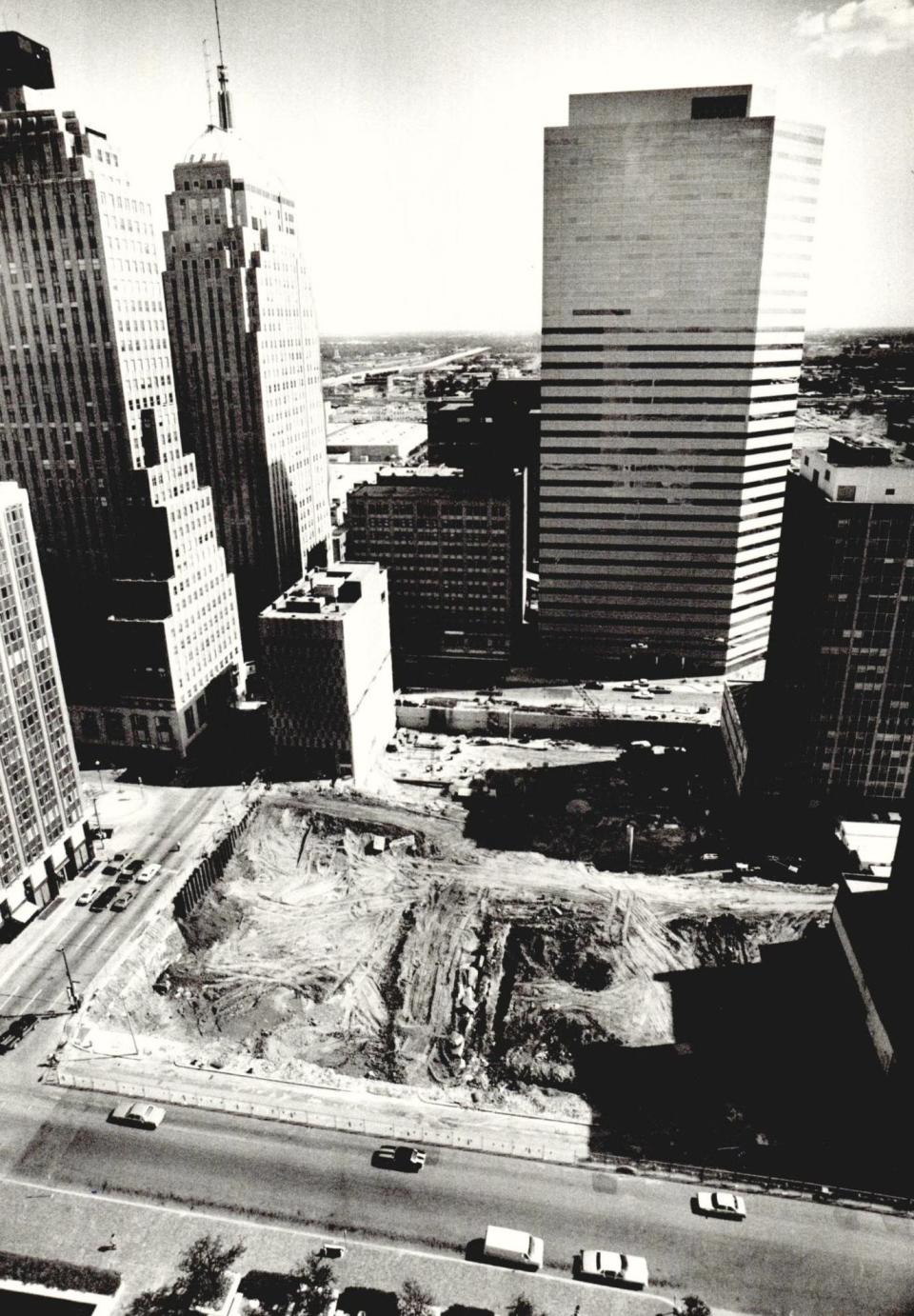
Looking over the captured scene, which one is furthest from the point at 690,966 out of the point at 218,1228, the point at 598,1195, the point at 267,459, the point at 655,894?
the point at 267,459

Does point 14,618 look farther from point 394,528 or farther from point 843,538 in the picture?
point 843,538

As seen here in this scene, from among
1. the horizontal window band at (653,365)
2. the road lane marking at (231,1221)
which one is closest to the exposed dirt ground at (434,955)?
the road lane marking at (231,1221)

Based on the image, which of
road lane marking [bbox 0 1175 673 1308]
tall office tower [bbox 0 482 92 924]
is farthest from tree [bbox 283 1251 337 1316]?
tall office tower [bbox 0 482 92 924]

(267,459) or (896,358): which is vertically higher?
(896,358)

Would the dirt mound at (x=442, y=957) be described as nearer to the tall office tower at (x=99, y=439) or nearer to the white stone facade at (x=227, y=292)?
the tall office tower at (x=99, y=439)

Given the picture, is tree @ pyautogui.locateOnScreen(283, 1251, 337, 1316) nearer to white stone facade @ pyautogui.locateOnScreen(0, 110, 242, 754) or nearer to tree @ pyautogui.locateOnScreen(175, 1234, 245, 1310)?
tree @ pyautogui.locateOnScreen(175, 1234, 245, 1310)

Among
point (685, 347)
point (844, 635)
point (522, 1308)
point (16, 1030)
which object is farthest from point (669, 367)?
point (16, 1030)
